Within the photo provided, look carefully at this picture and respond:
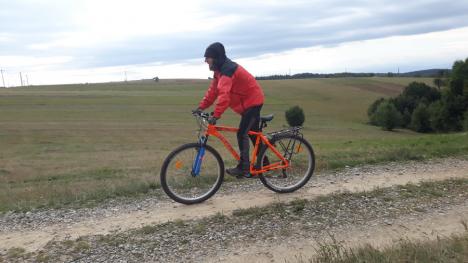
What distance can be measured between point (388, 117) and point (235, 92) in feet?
217

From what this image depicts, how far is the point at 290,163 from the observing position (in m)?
6.98

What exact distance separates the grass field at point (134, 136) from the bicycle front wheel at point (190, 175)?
0.84 metres

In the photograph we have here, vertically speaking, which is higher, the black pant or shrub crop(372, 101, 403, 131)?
the black pant

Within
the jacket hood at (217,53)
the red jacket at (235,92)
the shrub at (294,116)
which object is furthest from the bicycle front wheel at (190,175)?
the shrub at (294,116)

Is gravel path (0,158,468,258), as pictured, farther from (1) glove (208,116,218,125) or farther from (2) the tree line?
(2) the tree line

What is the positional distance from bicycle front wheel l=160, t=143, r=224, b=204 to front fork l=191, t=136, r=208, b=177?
2cm

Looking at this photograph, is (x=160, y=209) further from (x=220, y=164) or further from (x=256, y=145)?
(x=256, y=145)

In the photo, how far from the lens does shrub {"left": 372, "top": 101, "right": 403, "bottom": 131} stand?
67812mm

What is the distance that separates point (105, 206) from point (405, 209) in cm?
432

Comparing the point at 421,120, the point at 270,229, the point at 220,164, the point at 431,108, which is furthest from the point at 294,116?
the point at 270,229

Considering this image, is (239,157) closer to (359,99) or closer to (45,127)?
(45,127)

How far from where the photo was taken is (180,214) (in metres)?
5.82

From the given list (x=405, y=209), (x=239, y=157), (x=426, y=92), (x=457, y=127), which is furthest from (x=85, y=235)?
(x=426, y=92)

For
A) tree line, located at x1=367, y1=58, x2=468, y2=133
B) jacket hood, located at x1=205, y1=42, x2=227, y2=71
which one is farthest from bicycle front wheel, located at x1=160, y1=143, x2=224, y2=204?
tree line, located at x1=367, y1=58, x2=468, y2=133
